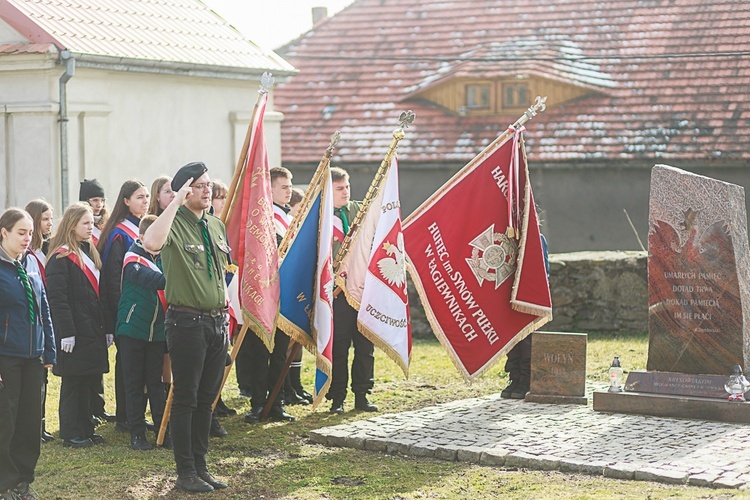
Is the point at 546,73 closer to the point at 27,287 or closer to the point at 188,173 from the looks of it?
the point at 188,173

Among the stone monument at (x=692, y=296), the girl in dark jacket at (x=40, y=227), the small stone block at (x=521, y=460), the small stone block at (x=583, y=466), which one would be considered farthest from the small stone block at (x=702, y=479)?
the girl in dark jacket at (x=40, y=227)

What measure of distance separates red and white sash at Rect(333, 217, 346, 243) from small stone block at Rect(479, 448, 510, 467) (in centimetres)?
273

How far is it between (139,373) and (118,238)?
1.03 m

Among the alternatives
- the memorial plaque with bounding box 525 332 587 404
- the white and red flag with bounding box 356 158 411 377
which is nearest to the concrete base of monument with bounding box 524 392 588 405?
the memorial plaque with bounding box 525 332 587 404

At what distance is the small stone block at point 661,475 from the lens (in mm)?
7594

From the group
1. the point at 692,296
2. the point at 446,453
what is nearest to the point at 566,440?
the point at 446,453

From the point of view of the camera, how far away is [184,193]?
739cm

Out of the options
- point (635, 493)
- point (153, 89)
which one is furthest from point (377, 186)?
point (153, 89)

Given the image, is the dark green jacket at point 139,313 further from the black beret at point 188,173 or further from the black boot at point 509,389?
the black boot at point 509,389

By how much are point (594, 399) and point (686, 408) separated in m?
0.78

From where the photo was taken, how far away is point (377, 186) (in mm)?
10156

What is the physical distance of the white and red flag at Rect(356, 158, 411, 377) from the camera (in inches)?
388

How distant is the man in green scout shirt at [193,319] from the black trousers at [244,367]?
2.72 metres

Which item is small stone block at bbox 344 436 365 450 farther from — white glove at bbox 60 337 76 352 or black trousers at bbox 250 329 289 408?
white glove at bbox 60 337 76 352
